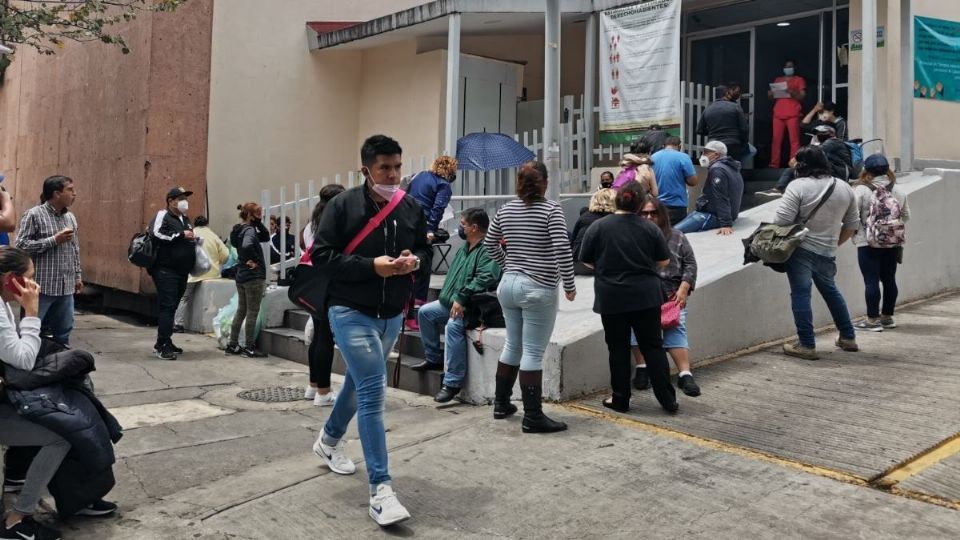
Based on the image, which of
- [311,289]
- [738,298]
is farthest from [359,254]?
[738,298]

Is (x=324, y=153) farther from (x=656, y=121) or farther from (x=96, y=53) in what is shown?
(x=656, y=121)

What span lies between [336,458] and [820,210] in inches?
167

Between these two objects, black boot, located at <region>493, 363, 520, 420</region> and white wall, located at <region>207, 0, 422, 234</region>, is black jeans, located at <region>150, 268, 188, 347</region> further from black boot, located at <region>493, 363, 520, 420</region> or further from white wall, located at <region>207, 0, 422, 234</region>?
black boot, located at <region>493, 363, 520, 420</region>

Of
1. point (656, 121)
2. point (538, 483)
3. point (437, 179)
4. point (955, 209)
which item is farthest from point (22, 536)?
point (955, 209)

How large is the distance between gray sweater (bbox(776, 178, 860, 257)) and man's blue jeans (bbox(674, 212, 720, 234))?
84.0 inches

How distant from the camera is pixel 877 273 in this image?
758 cm

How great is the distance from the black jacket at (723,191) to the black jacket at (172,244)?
5.55 metres

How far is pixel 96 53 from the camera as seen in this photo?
12547mm

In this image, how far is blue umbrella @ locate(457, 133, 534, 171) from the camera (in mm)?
10230

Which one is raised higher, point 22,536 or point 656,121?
point 656,121

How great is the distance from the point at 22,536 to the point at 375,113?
35.0ft

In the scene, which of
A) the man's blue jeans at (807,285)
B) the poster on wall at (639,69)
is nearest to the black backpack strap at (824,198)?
the man's blue jeans at (807,285)

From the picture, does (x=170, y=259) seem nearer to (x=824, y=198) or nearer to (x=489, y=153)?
(x=489, y=153)

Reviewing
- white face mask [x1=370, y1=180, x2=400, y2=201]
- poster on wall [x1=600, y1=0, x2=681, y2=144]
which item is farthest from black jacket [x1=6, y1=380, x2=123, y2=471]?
poster on wall [x1=600, y1=0, x2=681, y2=144]
